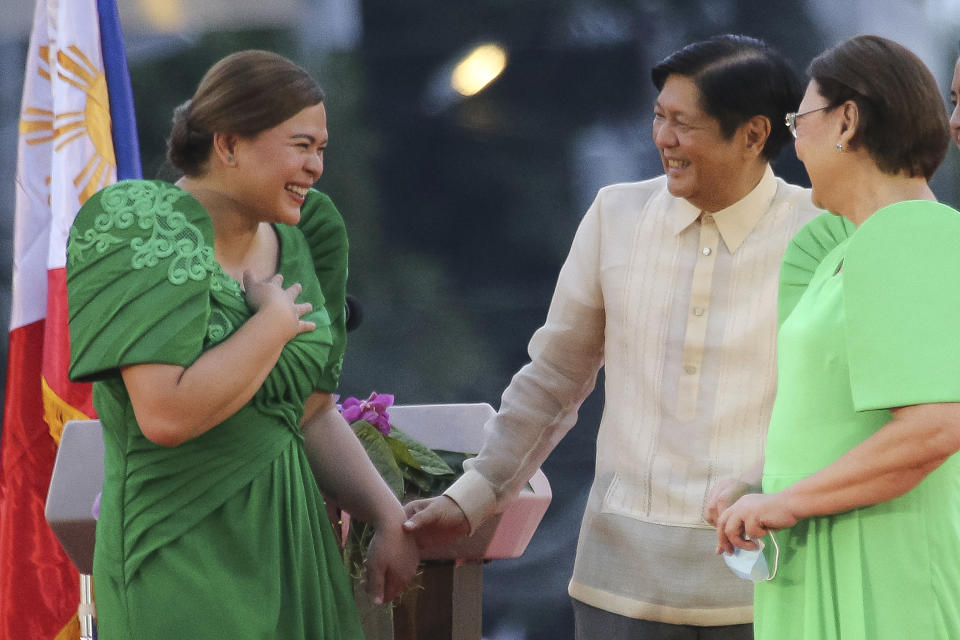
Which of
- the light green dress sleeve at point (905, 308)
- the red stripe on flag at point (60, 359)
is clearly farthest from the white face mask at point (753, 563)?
the red stripe on flag at point (60, 359)

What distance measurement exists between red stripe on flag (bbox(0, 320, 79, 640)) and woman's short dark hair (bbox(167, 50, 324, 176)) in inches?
70.9

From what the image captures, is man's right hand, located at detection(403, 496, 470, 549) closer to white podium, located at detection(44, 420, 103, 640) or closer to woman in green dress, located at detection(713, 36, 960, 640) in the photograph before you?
white podium, located at detection(44, 420, 103, 640)

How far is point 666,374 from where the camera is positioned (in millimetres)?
2170

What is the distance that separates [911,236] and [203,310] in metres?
0.94

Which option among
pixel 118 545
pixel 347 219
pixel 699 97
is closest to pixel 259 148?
pixel 118 545

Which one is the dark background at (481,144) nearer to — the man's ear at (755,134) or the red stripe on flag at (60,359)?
the red stripe on flag at (60,359)

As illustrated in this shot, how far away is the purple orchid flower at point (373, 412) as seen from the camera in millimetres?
2375

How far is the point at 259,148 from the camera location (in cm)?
186

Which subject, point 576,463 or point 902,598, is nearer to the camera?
point 902,598

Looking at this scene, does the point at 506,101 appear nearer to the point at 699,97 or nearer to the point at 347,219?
the point at 347,219

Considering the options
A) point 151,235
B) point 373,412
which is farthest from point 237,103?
point 373,412

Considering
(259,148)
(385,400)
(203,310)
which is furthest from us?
(385,400)

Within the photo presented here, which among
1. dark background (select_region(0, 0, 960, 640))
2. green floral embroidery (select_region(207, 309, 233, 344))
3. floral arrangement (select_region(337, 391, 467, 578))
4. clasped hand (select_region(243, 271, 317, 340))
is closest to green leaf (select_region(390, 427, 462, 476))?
floral arrangement (select_region(337, 391, 467, 578))

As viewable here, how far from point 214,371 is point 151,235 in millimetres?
216
